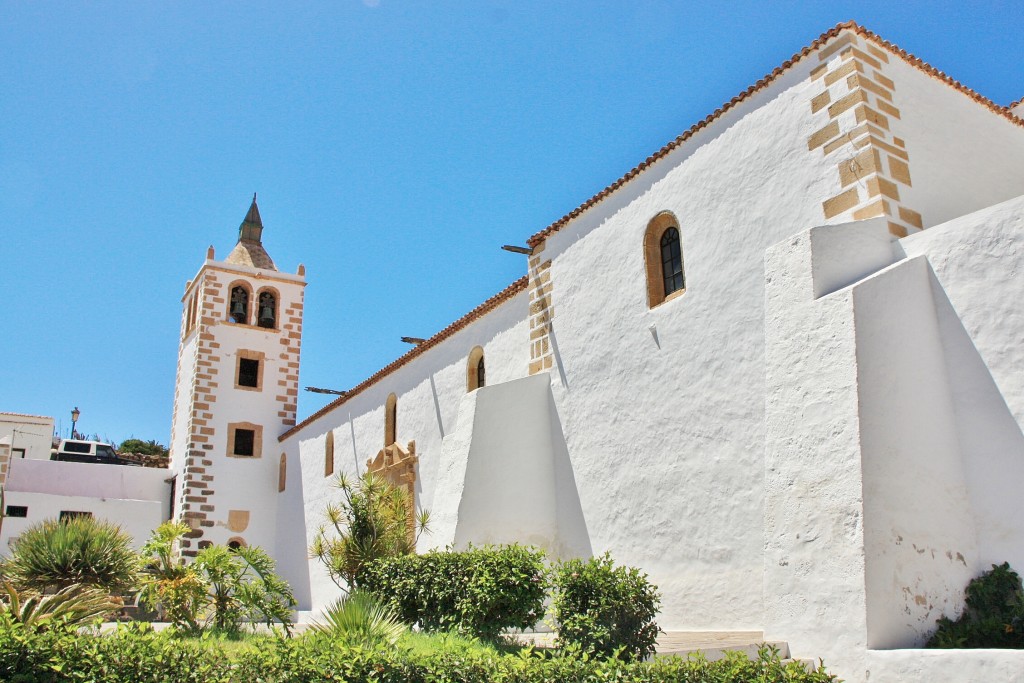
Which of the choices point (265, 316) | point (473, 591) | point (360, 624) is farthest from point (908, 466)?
point (265, 316)

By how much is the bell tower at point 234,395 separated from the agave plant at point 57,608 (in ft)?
35.3

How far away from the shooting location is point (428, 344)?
590 inches

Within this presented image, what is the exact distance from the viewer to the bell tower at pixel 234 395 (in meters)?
20.9

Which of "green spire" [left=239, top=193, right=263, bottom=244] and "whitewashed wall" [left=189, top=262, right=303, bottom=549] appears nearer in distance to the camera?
"whitewashed wall" [left=189, top=262, right=303, bottom=549]

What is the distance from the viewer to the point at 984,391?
639 cm

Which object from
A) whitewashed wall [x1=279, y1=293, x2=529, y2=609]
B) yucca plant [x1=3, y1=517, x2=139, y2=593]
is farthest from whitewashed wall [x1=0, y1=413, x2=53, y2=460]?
yucca plant [x1=3, y1=517, x2=139, y2=593]

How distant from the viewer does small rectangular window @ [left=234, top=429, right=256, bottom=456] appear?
2188 cm

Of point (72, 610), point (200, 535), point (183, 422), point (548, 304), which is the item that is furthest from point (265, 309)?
point (72, 610)

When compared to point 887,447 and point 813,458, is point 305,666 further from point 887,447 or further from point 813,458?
point 887,447

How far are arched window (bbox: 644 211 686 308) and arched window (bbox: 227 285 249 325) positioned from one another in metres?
15.9

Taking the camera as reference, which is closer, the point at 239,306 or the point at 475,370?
the point at 475,370

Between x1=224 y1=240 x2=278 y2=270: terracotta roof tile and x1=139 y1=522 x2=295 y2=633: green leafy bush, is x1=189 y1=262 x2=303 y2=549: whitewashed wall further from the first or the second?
x1=139 y1=522 x2=295 y2=633: green leafy bush

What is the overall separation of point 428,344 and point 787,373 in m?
8.93

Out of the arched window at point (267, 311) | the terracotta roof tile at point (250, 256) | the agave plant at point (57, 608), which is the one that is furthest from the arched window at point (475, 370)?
the terracotta roof tile at point (250, 256)
